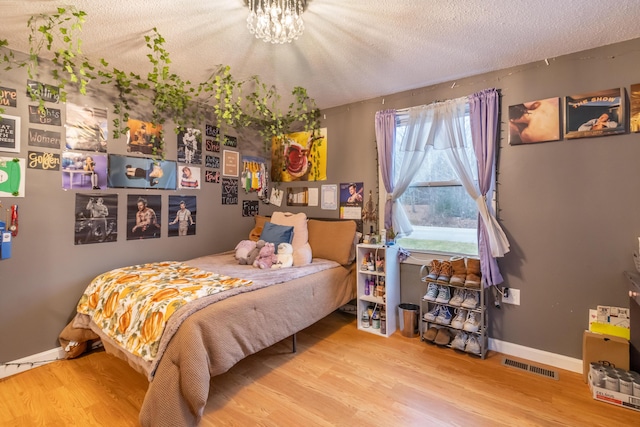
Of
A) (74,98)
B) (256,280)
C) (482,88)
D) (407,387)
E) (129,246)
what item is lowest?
(407,387)

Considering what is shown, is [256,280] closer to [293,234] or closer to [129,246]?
[293,234]

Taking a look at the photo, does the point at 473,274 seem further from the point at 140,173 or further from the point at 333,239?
the point at 140,173

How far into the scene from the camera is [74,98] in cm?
235

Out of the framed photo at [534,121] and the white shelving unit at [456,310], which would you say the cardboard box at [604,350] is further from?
the framed photo at [534,121]

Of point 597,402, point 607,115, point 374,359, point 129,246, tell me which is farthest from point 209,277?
point 607,115

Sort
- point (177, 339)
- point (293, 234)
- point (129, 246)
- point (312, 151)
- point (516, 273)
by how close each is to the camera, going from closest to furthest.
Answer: point (177, 339), point (516, 273), point (129, 246), point (293, 234), point (312, 151)

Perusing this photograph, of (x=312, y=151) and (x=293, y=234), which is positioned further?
(x=312, y=151)

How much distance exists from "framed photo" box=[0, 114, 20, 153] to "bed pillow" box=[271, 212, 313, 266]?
217 cm

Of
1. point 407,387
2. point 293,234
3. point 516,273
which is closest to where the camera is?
point 407,387

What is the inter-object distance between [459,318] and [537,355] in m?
0.60

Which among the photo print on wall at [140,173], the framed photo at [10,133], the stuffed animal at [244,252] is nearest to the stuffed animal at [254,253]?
the stuffed animal at [244,252]

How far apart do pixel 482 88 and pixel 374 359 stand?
8.11 feet

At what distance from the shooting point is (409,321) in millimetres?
2691

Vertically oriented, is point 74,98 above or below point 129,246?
above
